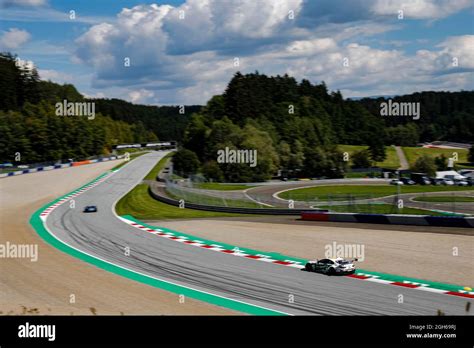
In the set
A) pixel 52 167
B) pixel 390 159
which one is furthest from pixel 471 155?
pixel 52 167

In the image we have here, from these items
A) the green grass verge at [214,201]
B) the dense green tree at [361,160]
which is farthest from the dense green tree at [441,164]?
the green grass verge at [214,201]

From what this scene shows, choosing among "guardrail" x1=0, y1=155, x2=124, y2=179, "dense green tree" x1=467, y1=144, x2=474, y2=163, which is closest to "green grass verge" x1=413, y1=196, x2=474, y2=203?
"guardrail" x1=0, y1=155, x2=124, y2=179

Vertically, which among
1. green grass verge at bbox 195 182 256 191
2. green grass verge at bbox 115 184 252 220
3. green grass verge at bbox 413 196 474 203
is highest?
green grass verge at bbox 413 196 474 203

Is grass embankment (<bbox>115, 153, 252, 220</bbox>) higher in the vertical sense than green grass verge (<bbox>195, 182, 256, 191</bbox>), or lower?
higher

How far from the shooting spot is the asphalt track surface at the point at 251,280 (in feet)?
51.7

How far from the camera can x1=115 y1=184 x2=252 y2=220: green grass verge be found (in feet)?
131

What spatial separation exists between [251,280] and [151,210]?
24549mm

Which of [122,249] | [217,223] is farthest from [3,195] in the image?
[122,249]

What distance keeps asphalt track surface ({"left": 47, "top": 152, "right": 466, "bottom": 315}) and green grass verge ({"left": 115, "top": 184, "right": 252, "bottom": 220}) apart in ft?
20.8

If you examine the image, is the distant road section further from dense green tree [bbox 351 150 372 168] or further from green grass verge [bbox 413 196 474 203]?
green grass verge [bbox 413 196 474 203]

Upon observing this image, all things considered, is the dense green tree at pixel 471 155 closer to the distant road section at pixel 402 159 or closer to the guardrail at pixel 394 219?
the distant road section at pixel 402 159

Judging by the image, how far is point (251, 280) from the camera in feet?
63.9

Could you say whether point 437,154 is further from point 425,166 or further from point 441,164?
point 425,166
